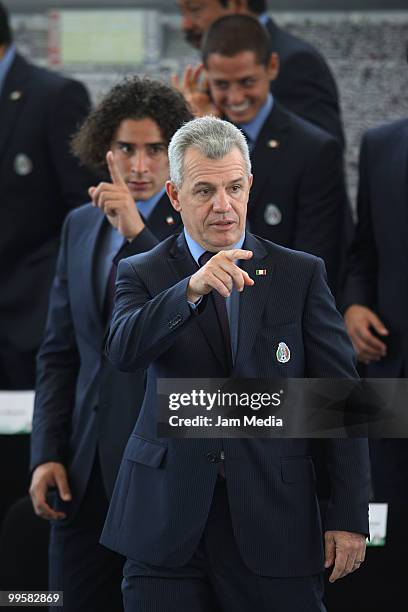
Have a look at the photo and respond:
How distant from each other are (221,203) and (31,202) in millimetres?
2040

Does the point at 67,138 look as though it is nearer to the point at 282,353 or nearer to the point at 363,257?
the point at 363,257

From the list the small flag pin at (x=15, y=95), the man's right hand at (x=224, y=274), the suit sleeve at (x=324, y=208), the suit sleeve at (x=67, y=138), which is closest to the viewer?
the man's right hand at (x=224, y=274)

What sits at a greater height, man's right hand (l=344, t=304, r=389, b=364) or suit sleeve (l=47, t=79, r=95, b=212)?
suit sleeve (l=47, t=79, r=95, b=212)

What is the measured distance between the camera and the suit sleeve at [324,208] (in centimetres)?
357

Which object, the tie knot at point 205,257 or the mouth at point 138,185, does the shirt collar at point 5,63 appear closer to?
the mouth at point 138,185

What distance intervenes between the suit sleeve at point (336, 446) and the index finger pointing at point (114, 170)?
0.65 m

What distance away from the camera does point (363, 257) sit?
12.3 feet

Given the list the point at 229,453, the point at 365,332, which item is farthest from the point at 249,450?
the point at 365,332

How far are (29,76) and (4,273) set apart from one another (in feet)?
2.29

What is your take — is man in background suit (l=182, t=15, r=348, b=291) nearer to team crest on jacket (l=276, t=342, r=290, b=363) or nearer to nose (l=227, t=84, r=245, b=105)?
nose (l=227, t=84, r=245, b=105)

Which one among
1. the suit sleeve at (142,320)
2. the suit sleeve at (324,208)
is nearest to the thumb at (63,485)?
the suit sleeve at (142,320)

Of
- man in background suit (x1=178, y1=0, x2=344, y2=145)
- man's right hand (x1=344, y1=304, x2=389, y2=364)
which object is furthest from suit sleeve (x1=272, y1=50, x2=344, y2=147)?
man's right hand (x1=344, y1=304, x2=389, y2=364)

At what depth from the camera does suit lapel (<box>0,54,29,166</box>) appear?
Answer: 14.1ft

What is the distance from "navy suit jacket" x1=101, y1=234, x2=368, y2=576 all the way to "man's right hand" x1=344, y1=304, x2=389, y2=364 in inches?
44.0
